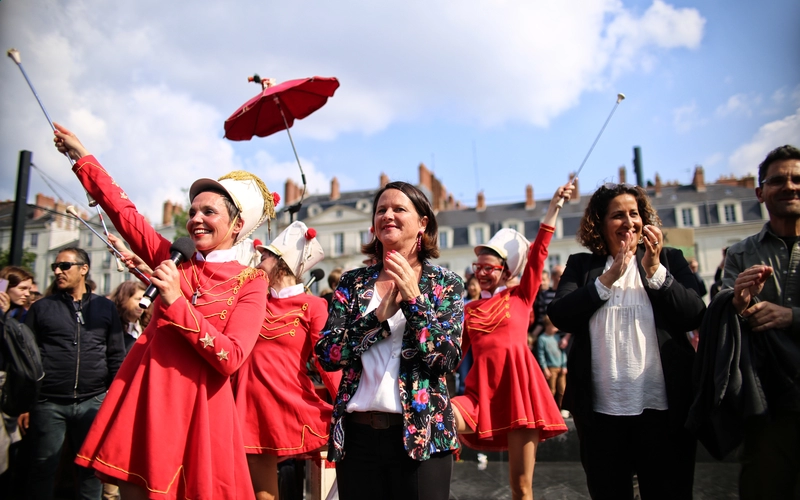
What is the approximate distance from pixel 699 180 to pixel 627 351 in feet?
146

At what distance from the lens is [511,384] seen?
391 centimetres

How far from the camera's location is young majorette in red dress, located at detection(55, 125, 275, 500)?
2418 millimetres

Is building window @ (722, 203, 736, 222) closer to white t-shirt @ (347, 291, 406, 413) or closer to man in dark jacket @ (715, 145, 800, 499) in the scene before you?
man in dark jacket @ (715, 145, 800, 499)

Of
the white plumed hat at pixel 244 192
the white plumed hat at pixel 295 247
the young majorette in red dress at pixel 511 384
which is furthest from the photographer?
the white plumed hat at pixel 295 247

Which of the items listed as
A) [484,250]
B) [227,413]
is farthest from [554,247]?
[227,413]

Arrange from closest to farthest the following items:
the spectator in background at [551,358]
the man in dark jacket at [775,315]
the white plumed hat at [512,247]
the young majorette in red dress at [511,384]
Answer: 1. the man in dark jacket at [775,315]
2. the young majorette in red dress at [511,384]
3. the white plumed hat at [512,247]
4. the spectator in background at [551,358]

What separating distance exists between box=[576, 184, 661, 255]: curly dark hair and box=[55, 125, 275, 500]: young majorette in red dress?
1.99 meters

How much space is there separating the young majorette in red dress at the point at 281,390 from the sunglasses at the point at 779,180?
2.77 metres

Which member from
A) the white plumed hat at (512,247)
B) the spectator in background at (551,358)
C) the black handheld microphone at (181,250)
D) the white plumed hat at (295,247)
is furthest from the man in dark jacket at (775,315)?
the spectator in background at (551,358)

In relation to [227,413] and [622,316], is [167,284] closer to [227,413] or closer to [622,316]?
[227,413]

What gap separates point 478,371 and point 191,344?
2.20m

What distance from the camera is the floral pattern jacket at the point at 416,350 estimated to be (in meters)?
2.31

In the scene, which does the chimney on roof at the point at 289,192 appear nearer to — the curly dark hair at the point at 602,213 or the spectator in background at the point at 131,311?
the spectator in background at the point at 131,311

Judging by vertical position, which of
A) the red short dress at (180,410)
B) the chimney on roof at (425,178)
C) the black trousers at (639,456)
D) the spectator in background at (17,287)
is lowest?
the black trousers at (639,456)
